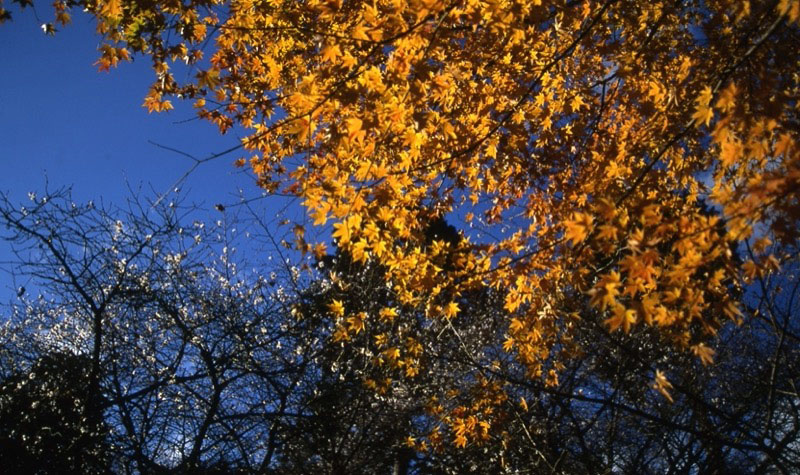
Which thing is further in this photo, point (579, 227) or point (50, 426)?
point (50, 426)

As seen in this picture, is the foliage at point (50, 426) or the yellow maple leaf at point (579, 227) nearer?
the yellow maple leaf at point (579, 227)

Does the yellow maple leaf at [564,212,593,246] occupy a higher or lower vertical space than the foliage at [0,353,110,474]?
lower

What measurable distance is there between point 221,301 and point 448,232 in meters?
8.80

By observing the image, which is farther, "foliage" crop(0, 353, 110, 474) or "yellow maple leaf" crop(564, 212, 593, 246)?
"foliage" crop(0, 353, 110, 474)

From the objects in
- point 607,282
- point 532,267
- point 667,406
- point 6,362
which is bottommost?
point 607,282

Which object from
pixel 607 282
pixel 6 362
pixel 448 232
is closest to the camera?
pixel 607 282

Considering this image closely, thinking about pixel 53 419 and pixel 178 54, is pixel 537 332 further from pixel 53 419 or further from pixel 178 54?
pixel 53 419

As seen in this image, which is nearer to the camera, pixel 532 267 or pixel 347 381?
pixel 532 267

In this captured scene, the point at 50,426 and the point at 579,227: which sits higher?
the point at 50,426

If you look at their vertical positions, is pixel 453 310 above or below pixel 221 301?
below

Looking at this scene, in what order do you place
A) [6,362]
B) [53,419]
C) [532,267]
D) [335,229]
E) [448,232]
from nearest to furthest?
[335,229], [532,267], [53,419], [6,362], [448,232]

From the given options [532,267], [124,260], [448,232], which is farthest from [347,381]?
[448,232]

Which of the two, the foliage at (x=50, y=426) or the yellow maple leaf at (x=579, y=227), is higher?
the foliage at (x=50, y=426)

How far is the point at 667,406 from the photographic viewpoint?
282 inches
